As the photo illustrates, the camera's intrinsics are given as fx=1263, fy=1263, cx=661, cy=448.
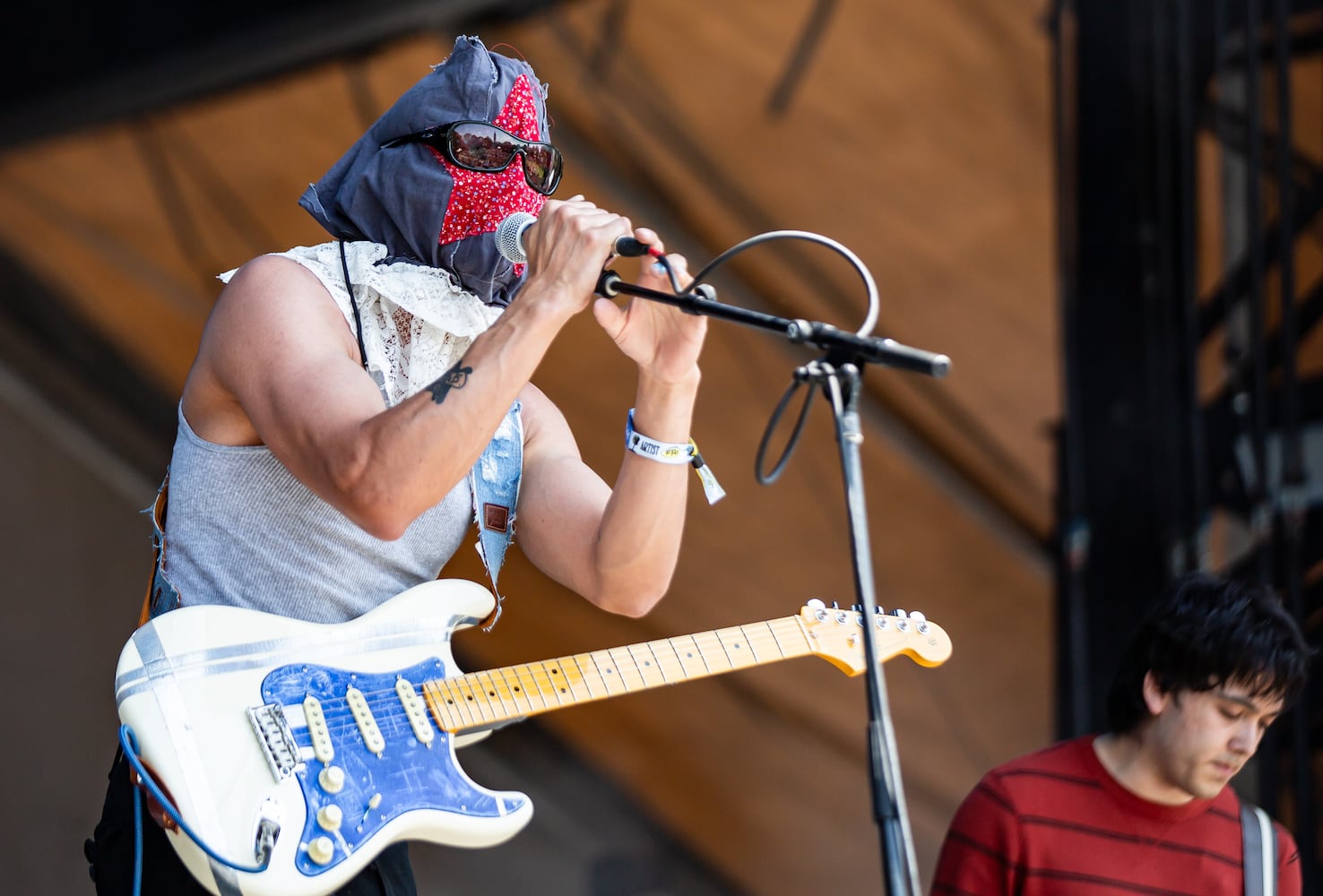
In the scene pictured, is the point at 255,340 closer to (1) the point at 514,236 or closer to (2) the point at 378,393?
(2) the point at 378,393

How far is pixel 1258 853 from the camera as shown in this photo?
1.95 metres

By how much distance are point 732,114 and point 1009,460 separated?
193 centimetres

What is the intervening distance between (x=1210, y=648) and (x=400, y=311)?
136 centimetres

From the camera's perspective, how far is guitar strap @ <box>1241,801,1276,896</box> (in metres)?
1.92

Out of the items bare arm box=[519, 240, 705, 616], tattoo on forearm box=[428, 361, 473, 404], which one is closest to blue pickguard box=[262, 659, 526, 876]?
bare arm box=[519, 240, 705, 616]

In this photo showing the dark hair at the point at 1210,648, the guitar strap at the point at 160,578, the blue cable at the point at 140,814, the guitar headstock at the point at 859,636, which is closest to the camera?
the blue cable at the point at 140,814

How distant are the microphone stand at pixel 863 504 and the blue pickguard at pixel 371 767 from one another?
1.86ft

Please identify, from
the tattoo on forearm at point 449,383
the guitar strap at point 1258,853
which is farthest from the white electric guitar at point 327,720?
the guitar strap at point 1258,853

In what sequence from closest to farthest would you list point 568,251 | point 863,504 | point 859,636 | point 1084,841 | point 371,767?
point 863,504 → point 568,251 → point 371,767 → point 859,636 → point 1084,841

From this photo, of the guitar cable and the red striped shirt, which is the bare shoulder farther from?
the red striped shirt

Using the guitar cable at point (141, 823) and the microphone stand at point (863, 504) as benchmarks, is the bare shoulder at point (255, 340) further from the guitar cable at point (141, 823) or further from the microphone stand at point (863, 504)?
the microphone stand at point (863, 504)

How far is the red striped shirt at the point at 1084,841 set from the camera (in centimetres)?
189

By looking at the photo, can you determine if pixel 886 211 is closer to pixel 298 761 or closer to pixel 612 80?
pixel 612 80

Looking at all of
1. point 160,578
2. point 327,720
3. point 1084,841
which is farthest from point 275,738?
point 1084,841
